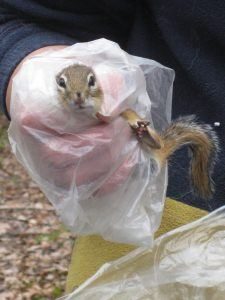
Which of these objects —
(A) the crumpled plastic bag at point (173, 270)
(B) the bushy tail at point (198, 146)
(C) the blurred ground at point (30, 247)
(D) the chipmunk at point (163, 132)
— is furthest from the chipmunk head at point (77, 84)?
(C) the blurred ground at point (30, 247)

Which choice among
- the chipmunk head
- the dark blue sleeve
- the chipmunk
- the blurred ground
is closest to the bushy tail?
the chipmunk

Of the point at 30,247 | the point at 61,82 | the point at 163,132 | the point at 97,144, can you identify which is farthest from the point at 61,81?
the point at 30,247

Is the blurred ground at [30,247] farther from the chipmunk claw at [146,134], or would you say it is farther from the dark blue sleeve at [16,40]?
the chipmunk claw at [146,134]

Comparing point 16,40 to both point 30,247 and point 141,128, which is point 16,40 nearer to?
point 141,128

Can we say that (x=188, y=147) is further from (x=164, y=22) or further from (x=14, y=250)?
(x=14, y=250)

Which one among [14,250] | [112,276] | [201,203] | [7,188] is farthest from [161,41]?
[7,188]

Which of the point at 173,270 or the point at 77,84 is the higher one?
the point at 77,84
